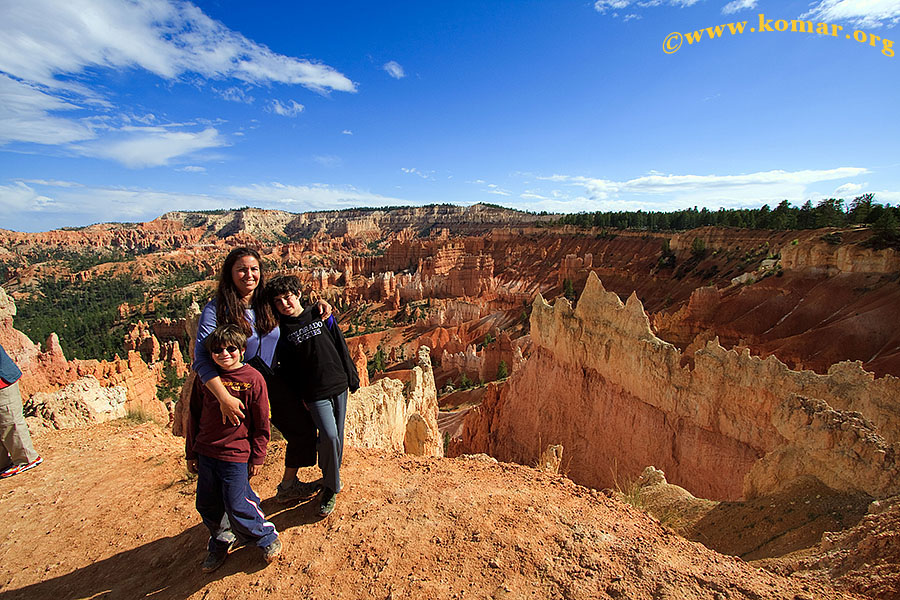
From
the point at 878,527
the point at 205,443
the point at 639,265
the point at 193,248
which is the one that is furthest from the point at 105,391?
the point at 193,248

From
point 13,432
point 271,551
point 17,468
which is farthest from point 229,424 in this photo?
point 17,468

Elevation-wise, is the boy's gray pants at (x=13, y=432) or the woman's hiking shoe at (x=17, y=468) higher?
the boy's gray pants at (x=13, y=432)

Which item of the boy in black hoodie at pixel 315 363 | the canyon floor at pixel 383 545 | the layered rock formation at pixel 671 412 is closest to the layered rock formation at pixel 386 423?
the canyon floor at pixel 383 545

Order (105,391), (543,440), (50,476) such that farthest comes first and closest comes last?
(543,440)
(105,391)
(50,476)

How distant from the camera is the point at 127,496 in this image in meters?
4.96

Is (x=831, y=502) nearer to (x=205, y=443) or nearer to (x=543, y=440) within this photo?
(x=205, y=443)

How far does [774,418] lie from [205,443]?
31.7 feet

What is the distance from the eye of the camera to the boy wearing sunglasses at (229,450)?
3.31m

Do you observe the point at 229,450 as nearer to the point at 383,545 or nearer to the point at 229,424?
the point at 229,424

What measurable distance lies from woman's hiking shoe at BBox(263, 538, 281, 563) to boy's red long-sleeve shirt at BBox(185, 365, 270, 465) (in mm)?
756

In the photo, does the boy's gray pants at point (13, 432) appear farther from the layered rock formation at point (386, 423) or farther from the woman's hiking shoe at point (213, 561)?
the layered rock formation at point (386, 423)

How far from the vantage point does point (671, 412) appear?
11.5m

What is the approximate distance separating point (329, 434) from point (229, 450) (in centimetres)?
91

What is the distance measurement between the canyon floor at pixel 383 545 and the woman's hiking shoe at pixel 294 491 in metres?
0.11
